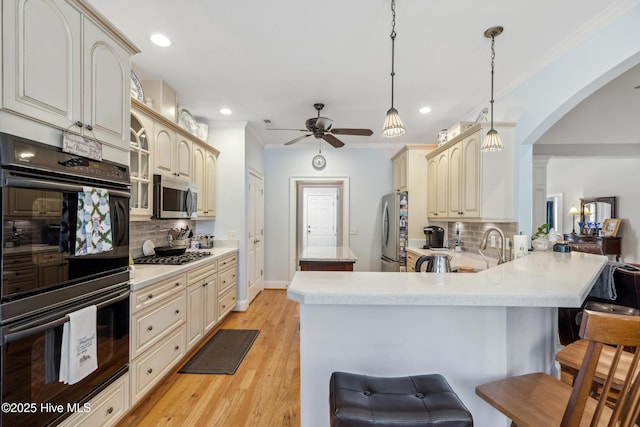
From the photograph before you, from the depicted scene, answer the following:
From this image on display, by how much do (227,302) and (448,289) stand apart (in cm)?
315

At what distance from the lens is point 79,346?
143cm

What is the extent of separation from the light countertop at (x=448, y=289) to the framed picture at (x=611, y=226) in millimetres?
6874

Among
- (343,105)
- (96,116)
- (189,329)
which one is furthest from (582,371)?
(343,105)

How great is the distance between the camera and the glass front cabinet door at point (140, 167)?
2463 millimetres

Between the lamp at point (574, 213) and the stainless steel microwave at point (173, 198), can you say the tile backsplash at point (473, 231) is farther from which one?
the lamp at point (574, 213)

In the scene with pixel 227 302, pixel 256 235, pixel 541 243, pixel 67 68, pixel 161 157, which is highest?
pixel 67 68

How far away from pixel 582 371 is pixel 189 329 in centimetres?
280

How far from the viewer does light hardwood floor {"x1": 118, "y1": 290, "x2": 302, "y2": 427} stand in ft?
6.42

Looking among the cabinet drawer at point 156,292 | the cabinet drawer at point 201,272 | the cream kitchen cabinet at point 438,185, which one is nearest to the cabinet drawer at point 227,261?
the cabinet drawer at point 201,272

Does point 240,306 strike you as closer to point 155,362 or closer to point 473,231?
point 155,362

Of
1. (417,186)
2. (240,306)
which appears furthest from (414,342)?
(417,186)

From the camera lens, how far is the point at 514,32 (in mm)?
2160

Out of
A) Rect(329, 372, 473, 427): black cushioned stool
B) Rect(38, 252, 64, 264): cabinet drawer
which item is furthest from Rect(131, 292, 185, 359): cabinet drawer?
Rect(329, 372, 473, 427): black cushioned stool

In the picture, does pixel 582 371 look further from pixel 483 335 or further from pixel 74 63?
Result: pixel 74 63
